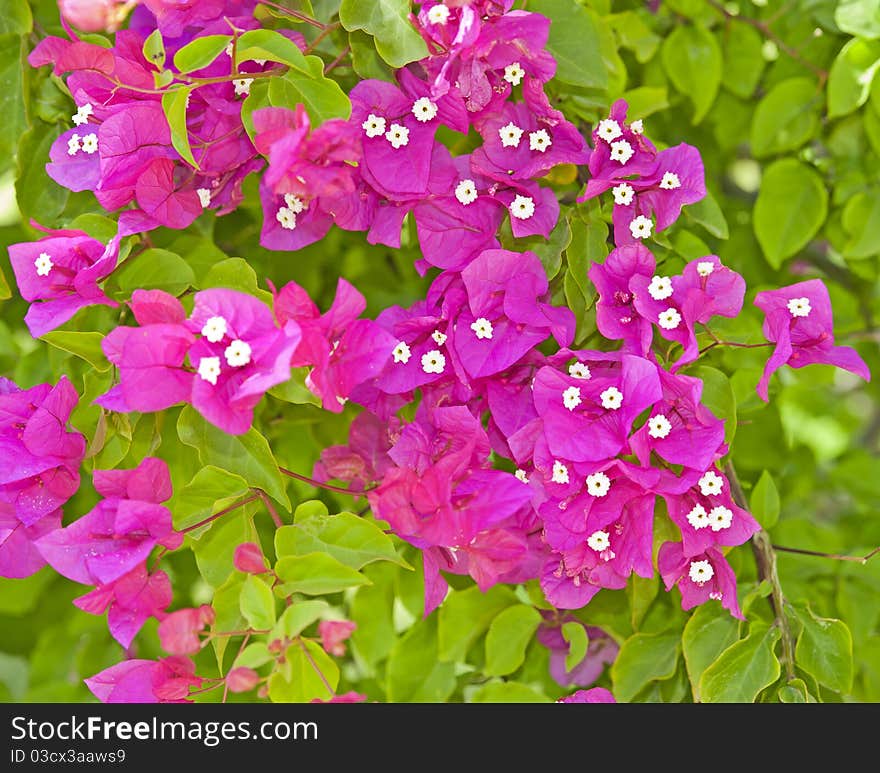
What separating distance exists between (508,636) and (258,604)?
1.03 ft

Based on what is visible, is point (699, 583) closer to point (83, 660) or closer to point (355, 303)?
point (355, 303)

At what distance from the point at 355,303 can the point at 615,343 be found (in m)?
0.28

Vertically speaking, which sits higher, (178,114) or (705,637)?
(178,114)

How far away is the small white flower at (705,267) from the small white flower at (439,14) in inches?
9.7

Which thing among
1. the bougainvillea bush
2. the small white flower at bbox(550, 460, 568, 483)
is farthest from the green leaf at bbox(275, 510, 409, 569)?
the small white flower at bbox(550, 460, 568, 483)

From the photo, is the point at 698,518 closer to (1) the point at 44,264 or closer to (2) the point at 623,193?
(2) the point at 623,193

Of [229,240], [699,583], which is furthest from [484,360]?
[229,240]

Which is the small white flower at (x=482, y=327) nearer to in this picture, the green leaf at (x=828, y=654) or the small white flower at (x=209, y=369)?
the small white flower at (x=209, y=369)

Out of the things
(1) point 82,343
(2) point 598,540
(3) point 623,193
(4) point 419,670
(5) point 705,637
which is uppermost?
(3) point 623,193

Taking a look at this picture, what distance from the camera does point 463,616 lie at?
0.89 m

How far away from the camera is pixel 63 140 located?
2.60ft

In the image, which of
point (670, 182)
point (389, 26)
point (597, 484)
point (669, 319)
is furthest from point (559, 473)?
point (389, 26)

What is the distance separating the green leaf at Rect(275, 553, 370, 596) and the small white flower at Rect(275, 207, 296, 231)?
A: 0.91ft
